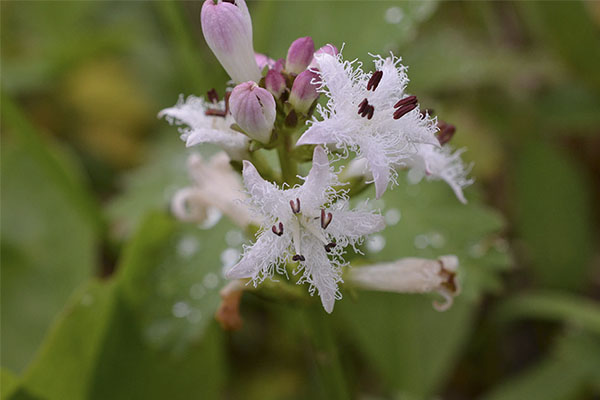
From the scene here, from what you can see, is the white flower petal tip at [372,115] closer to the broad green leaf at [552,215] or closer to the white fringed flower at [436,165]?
the white fringed flower at [436,165]

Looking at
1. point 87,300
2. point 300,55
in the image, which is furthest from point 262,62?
point 87,300

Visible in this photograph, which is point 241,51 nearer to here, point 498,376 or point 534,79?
point 498,376

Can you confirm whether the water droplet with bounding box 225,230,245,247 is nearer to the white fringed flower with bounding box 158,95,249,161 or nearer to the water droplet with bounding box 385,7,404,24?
the white fringed flower with bounding box 158,95,249,161

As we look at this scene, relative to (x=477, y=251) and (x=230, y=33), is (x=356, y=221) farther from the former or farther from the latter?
(x=477, y=251)

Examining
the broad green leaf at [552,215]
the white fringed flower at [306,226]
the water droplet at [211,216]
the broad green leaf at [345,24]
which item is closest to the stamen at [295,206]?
the white fringed flower at [306,226]

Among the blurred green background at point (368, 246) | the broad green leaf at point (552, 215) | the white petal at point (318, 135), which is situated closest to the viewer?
the white petal at point (318, 135)

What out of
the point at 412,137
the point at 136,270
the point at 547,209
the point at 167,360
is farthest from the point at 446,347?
the point at 412,137

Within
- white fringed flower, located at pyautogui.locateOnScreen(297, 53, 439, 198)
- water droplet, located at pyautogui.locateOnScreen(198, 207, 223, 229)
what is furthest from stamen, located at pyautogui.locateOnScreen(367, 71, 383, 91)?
water droplet, located at pyautogui.locateOnScreen(198, 207, 223, 229)
